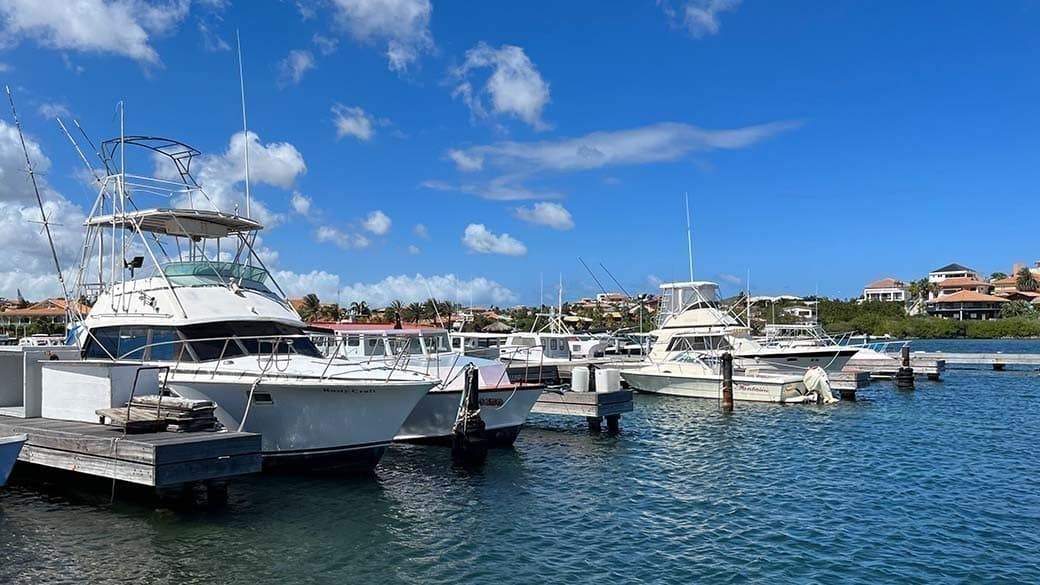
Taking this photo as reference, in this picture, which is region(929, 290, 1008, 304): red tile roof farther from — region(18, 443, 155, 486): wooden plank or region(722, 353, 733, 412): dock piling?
region(18, 443, 155, 486): wooden plank

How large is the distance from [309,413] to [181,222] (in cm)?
820

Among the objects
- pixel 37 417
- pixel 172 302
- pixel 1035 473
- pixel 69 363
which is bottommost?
pixel 1035 473

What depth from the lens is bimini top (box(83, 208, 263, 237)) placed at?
2116cm

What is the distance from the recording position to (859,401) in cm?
3525

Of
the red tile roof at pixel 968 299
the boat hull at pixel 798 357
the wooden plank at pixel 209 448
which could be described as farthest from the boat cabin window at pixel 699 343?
the red tile roof at pixel 968 299

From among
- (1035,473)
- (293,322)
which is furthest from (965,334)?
(293,322)

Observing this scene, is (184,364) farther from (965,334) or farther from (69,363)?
(965,334)

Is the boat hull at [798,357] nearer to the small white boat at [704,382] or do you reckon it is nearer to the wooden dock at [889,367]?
the wooden dock at [889,367]

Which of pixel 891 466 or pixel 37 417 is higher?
pixel 37 417

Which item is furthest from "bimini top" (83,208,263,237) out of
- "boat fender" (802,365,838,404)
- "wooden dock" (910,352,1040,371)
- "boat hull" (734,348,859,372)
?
"wooden dock" (910,352,1040,371)

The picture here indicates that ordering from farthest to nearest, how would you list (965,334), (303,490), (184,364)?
(965,334) → (184,364) → (303,490)

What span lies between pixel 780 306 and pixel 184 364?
125 m

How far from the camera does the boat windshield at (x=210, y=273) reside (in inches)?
810

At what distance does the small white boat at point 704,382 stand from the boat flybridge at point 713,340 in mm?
1978
